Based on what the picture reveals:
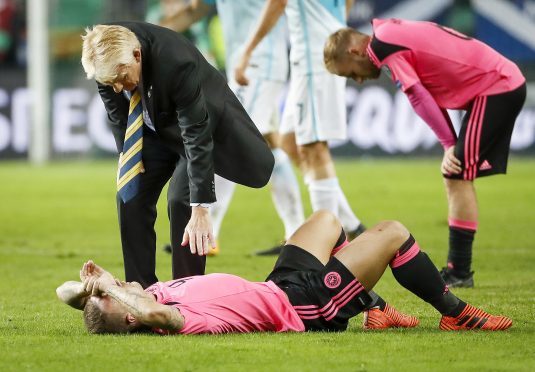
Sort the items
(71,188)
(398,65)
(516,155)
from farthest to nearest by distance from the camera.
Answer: (516,155) → (71,188) → (398,65)

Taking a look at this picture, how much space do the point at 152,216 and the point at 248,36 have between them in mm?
3379

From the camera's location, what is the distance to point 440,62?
7.53 m

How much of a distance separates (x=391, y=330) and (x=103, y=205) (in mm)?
8656

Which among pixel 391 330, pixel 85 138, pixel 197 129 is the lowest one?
pixel 85 138

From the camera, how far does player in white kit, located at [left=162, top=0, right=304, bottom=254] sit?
9.28 metres

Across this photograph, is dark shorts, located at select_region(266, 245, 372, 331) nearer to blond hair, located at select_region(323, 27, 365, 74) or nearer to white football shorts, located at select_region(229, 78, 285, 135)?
blond hair, located at select_region(323, 27, 365, 74)

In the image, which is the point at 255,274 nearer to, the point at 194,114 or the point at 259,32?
the point at 259,32

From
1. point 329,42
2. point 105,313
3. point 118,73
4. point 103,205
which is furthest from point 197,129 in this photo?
point 103,205

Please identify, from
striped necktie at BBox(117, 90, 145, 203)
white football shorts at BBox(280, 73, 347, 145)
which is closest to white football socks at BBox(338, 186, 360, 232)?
white football shorts at BBox(280, 73, 347, 145)

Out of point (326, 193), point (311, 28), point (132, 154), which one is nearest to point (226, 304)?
point (132, 154)

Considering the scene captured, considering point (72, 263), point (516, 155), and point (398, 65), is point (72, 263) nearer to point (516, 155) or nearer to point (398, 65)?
point (398, 65)

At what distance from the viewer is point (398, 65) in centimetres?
738

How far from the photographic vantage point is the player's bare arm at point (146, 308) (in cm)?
536

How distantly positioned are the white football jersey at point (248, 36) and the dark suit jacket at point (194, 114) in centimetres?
310
